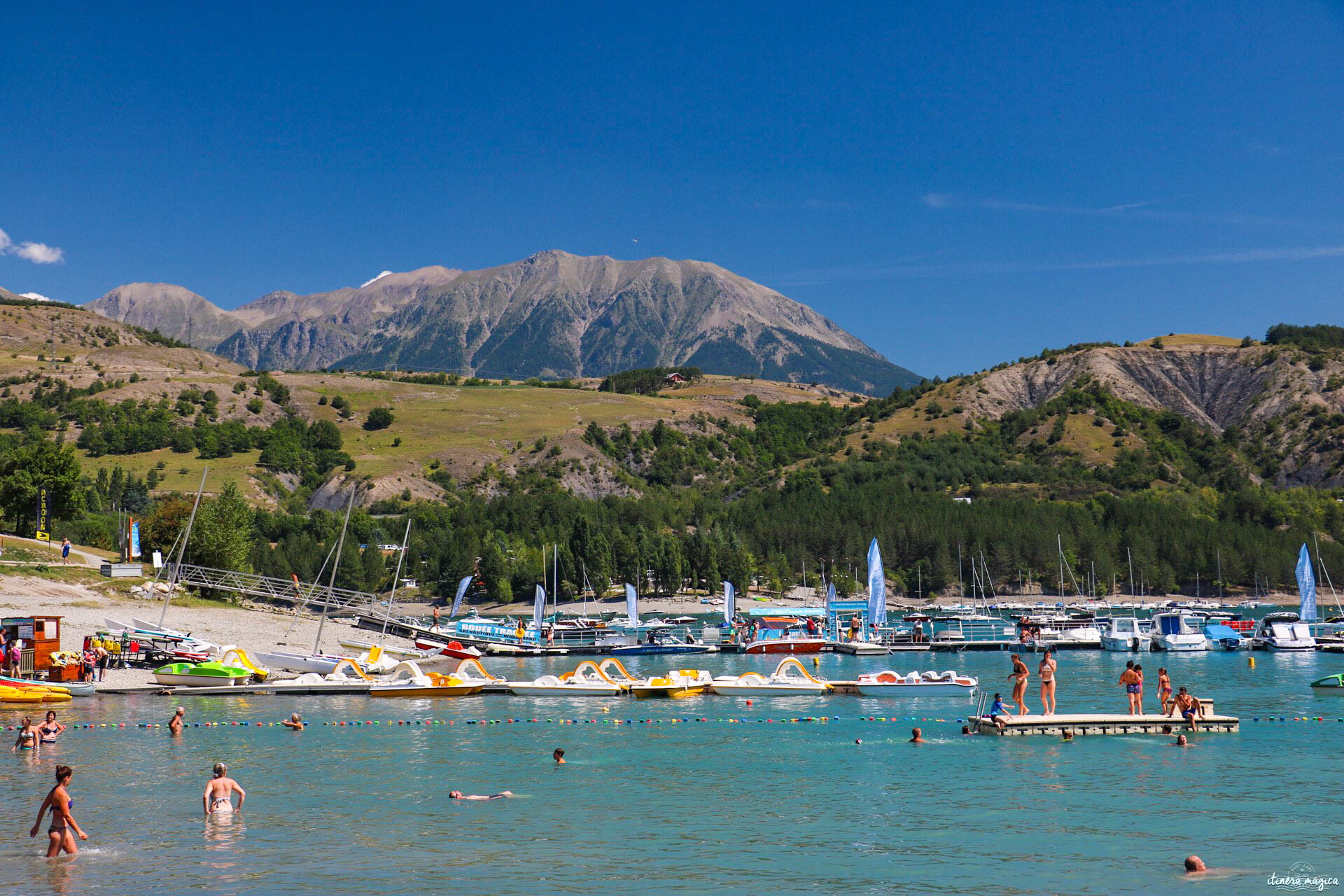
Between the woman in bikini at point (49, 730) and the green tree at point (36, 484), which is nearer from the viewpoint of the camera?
the woman in bikini at point (49, 730)

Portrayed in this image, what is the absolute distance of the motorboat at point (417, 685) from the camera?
200 feet

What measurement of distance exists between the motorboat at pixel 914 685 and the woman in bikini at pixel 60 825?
4442cm

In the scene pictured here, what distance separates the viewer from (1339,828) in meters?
30.1

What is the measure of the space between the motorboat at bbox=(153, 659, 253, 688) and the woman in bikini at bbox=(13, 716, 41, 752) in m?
19.5

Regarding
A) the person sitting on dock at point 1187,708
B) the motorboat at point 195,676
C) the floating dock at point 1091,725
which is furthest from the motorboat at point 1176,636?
the motorboat at point 195,676

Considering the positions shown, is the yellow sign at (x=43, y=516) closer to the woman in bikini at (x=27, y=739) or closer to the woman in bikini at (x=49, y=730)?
the woman in bikini at (x=49, y=730)

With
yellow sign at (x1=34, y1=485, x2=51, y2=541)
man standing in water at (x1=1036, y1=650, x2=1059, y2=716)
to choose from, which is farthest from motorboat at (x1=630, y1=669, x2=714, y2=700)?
yellow sign at (x1=34, y1=485, x2=51, y2=541)

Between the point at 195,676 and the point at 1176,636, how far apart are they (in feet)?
255

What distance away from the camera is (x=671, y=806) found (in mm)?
33688

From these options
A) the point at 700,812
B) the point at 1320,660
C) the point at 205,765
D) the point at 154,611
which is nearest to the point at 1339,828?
the point at 700,812

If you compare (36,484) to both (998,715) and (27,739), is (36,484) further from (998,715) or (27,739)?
(998,715)

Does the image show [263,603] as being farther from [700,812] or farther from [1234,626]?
[1234,626]

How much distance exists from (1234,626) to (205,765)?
9980cm

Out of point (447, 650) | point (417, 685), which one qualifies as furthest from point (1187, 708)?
point (447, 650)
